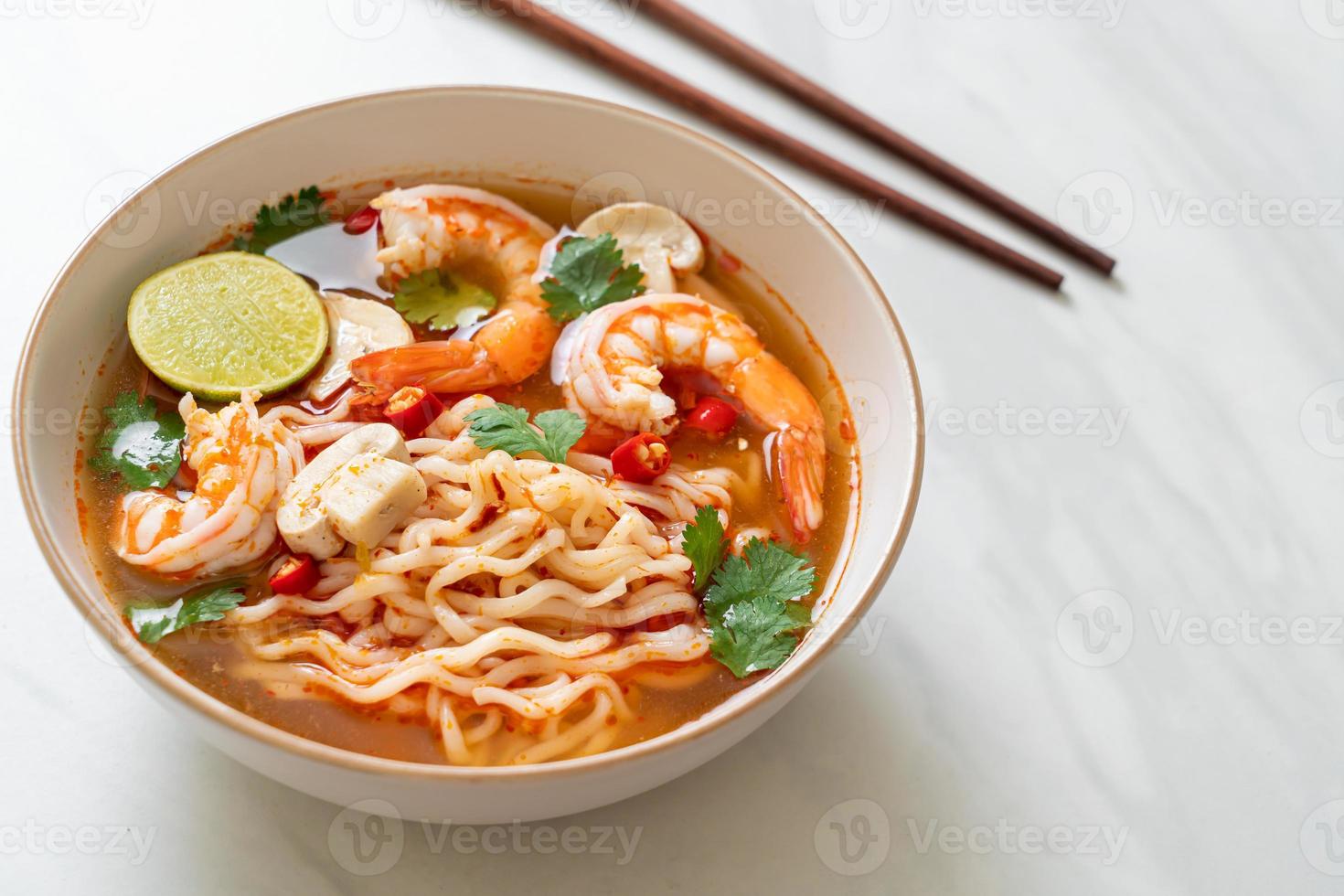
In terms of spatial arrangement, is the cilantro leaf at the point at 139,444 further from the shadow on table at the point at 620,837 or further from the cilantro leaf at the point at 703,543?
the cilantro leaf at the point at 703,543

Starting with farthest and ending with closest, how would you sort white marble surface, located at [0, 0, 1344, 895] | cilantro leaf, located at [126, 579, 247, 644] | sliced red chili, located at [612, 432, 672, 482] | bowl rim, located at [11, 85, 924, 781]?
sliced red chili, located at [612, 432, 672, 482], white marble surface, located at [0, 0, 1344, 895], cilantro leaf, located at [126, 579, 247, 644], bowl rim, located at [11, 85, 924, 781]

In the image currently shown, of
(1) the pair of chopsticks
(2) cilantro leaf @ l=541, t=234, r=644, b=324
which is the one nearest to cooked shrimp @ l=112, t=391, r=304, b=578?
(2) cilantro leaf @ l=541, t=234, r=644, b=324

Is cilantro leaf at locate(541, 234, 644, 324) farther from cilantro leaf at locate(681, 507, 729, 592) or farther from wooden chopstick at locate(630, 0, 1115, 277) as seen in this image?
wooden chopstick at locate(630, 0, 1115, 277)

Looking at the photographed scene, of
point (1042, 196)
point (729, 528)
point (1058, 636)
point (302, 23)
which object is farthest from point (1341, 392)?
point (302, 23)

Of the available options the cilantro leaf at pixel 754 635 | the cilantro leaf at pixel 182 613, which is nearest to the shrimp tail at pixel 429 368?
the cilantro leaf at pixel 182 613

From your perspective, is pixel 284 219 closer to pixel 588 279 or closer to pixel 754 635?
pixel 588 279

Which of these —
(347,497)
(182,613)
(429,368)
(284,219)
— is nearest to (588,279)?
(429,368)

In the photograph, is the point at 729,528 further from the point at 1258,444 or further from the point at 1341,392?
the point at 1341,392
